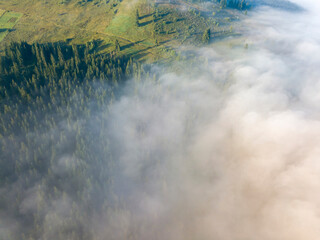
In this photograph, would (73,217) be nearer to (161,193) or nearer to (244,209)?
(161,193)

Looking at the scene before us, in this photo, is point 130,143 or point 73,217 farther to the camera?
point 130,143

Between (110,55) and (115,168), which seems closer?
(115,168)

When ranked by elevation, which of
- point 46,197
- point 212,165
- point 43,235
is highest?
point 46,197

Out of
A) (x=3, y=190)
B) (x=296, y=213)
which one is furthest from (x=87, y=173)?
(x=296, y=213)

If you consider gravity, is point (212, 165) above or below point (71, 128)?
below

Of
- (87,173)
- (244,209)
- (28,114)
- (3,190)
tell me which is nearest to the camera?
(3,190)

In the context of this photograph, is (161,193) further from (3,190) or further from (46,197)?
(3,190)

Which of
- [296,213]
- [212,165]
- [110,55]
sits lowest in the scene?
[296,213]

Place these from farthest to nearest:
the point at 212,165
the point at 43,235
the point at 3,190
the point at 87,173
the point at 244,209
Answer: the point at 212,165 < the point at 244,209 < the point at 87,173 < the point at 3,190 < the point at 43,235

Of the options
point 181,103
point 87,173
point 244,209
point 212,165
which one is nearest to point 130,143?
point 87,173
